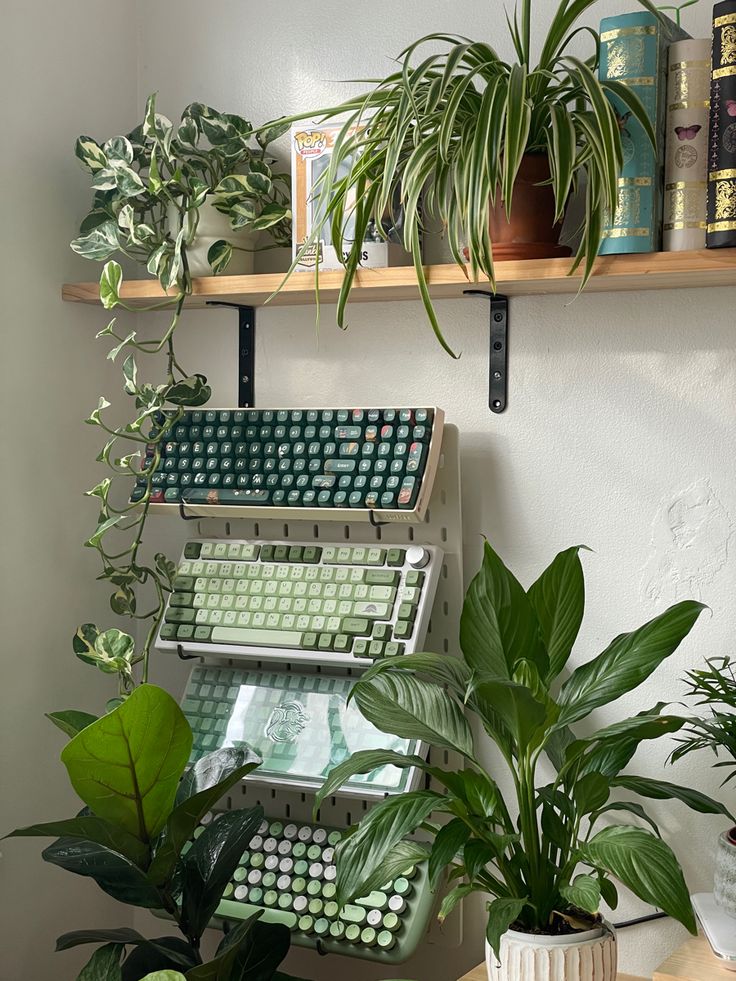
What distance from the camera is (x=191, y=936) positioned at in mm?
1391

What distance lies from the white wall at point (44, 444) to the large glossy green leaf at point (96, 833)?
371mm

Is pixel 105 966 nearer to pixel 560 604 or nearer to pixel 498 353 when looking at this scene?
pixel 560 604

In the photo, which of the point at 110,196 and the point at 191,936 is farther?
the point at 110,196

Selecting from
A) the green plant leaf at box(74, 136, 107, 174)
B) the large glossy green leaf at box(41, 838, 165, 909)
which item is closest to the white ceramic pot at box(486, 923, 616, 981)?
the large glossy green leaf at box(41, 838, 165, 909)

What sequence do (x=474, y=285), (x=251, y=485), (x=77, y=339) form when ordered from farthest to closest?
(x=77, y=339), (x=251, y=485), (x=474, y=285)

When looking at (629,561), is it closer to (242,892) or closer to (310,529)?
(310,529)

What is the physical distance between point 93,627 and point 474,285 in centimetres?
77

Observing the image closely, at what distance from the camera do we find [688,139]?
4.18 feet

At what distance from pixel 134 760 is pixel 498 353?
2.50ft

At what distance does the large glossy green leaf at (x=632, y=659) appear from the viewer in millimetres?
1229

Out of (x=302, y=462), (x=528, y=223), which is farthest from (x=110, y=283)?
(x=528, y=223)

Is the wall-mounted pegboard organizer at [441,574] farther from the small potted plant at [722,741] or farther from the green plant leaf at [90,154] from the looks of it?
the green plant leaf at [90,154]

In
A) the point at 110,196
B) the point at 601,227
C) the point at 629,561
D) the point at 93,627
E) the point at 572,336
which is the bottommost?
the point at 93,627

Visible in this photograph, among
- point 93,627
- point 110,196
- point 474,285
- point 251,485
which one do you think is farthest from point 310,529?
point 110,196
